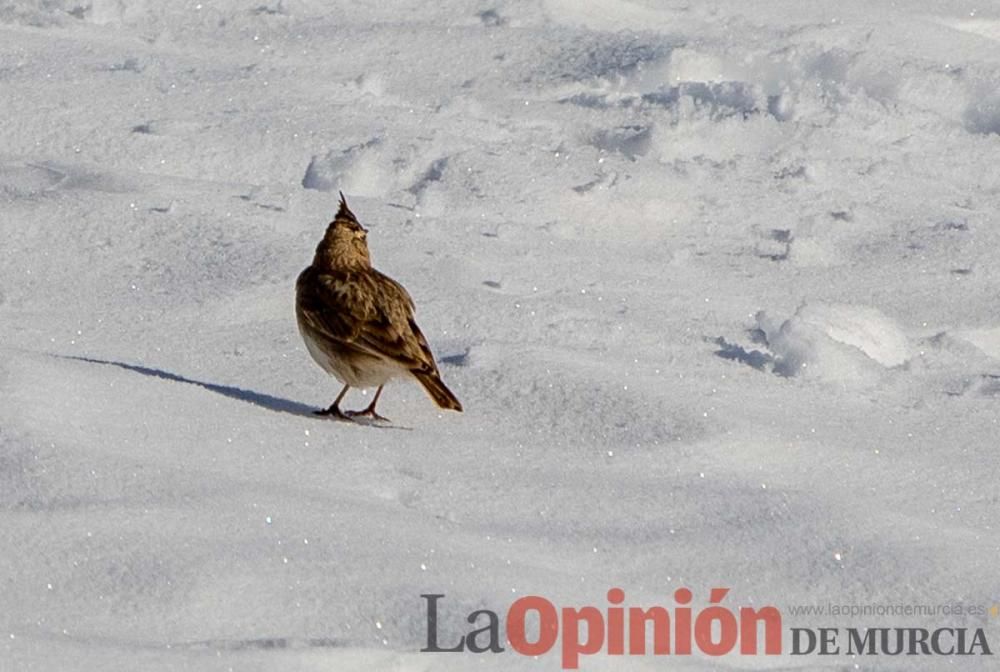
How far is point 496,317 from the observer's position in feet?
19.2

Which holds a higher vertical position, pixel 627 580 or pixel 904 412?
pixel 627 580

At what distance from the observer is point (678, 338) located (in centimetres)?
587

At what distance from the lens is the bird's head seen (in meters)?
5.41

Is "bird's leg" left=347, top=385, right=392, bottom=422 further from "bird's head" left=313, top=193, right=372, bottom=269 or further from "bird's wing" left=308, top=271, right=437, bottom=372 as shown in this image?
"bird's head" left=313, top=193, right=372, bottom=269

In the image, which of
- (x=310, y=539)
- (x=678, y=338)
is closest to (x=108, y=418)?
(x=310, y=539)

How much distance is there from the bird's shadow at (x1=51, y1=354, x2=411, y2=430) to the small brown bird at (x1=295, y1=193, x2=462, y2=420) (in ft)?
0.31

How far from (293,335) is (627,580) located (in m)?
2.25

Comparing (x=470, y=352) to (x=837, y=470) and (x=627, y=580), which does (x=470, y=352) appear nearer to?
(x=837, y=470)

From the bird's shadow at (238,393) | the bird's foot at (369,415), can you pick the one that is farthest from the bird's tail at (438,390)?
the bird's foot at (369,415)

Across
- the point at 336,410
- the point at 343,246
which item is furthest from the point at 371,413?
the point at 343,246

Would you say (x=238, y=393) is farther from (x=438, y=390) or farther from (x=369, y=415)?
(x=438, y=390)

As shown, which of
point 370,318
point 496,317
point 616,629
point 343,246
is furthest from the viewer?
point 496,317

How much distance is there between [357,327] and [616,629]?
1.85 metres

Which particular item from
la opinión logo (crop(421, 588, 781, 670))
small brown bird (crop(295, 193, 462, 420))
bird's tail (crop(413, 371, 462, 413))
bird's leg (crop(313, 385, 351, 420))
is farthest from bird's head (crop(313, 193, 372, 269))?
la opinión logo (crop(421, 588, 781, 670))
